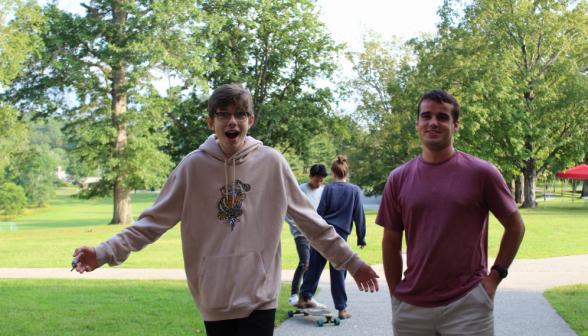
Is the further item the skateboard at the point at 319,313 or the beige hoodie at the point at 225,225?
the skateboard at the point at 319,313

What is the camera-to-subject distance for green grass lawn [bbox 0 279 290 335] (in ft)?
19.8

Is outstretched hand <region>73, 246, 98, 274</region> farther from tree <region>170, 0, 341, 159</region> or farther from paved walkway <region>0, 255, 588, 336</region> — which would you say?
tree <region>170, 0, 341, 159</region>

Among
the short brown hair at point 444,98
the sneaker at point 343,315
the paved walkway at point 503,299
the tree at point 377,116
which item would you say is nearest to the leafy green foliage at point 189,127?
the tree at point 377,116

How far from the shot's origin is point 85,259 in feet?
9.41

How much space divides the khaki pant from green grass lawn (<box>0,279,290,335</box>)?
3.59 metres

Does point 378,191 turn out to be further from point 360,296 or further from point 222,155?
point 222,155

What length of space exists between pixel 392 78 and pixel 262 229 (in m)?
45.8

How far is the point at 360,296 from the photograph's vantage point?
26.5 ft

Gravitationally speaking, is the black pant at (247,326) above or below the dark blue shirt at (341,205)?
below

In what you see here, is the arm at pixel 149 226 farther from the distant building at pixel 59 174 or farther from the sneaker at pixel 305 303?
the distant building at pixel 59 174

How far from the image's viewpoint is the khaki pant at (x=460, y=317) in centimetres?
278

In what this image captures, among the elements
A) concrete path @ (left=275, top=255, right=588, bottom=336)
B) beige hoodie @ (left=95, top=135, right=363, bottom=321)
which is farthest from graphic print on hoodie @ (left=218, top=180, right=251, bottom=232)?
concrete path @ (left=275, top=255, right=588, bottom=336)

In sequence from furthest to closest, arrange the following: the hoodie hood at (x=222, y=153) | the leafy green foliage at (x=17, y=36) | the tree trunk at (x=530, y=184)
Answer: the tree trunk at (x=530, y=184), the leafy green foliage at (x=17, y=36), the hoodie hood at (x=222, y=153)

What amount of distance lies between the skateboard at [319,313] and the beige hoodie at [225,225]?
3427mm
